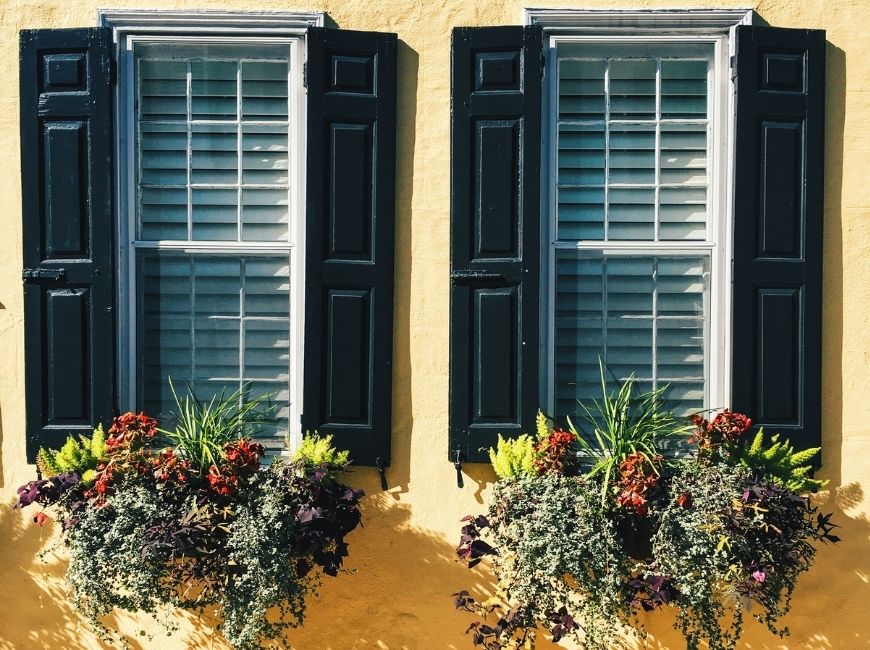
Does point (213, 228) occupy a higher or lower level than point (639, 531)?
higher

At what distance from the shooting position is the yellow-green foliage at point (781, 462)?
4.27 metres

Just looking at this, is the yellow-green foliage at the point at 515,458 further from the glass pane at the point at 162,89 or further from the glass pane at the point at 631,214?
the glass pane at the point at 162,89

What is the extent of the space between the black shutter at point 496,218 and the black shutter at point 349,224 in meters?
0.31

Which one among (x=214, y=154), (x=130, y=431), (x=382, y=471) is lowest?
(x=382, y=471)

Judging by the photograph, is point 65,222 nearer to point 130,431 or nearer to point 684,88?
point 130,431

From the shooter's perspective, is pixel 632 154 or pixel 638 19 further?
pixel 632 154

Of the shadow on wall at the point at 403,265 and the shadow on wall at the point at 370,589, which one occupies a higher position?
the shadow on wall at the point at 403,265

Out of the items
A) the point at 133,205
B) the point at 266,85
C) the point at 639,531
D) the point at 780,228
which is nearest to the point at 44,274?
the point at 133,205

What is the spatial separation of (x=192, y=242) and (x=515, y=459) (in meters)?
1.78

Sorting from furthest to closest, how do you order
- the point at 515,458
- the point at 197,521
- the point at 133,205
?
the point at 133,205 < the point at 515,458 < the point at 197,521

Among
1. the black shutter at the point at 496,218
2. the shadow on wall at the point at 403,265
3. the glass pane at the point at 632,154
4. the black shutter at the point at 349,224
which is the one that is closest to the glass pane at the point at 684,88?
the glass pane at the point at 632,154

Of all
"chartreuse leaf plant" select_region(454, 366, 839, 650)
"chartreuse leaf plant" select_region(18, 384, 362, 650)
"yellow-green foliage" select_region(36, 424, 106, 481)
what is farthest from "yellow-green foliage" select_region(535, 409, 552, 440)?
"yellow-green foliage" select_region(36, 424, 106, 481)

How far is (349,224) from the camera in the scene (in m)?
4.43

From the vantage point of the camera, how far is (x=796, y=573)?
4.16m
